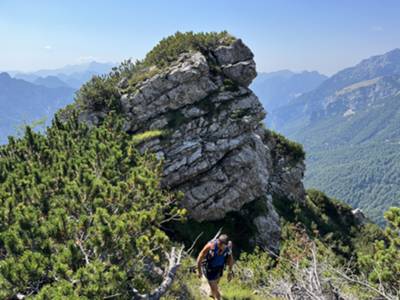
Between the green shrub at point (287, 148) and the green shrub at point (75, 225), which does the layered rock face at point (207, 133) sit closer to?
the green shrub at point (287, 148)

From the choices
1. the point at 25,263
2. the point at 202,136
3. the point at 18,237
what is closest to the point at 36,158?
the point at 18,237

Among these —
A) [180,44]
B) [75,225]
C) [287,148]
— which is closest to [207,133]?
[180,44]

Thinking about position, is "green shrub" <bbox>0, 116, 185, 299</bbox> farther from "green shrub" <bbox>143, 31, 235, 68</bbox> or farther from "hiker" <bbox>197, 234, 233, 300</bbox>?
"green shrub" <bbox>143, 31, 235, 68</bbox>

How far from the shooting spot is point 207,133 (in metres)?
25.5

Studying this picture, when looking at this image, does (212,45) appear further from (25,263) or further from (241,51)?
(25,263)

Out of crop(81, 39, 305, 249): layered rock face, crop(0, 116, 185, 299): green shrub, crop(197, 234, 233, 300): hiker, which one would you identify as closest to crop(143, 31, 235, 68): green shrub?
crop(81, 39, 305, 249): layered rock face

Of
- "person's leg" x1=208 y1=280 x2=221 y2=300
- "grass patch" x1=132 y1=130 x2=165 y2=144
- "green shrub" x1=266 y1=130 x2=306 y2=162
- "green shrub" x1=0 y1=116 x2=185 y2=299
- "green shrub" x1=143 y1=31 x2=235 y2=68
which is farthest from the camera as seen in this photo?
"green shrub" x1=266 y1=130 x2=306 y2=162

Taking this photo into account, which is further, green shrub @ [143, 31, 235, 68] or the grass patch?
green shrub @ [143, 31, 235, 68]

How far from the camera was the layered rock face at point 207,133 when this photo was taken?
23938 millimetres

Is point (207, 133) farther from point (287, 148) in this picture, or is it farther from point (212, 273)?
point (212, 273)

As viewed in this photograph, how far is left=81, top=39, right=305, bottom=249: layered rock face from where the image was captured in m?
23.9

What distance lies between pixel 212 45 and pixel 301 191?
16.9m

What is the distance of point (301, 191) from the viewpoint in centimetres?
3459

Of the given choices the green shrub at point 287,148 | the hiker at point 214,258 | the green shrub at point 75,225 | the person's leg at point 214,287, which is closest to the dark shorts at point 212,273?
the hiker at point 214,258
